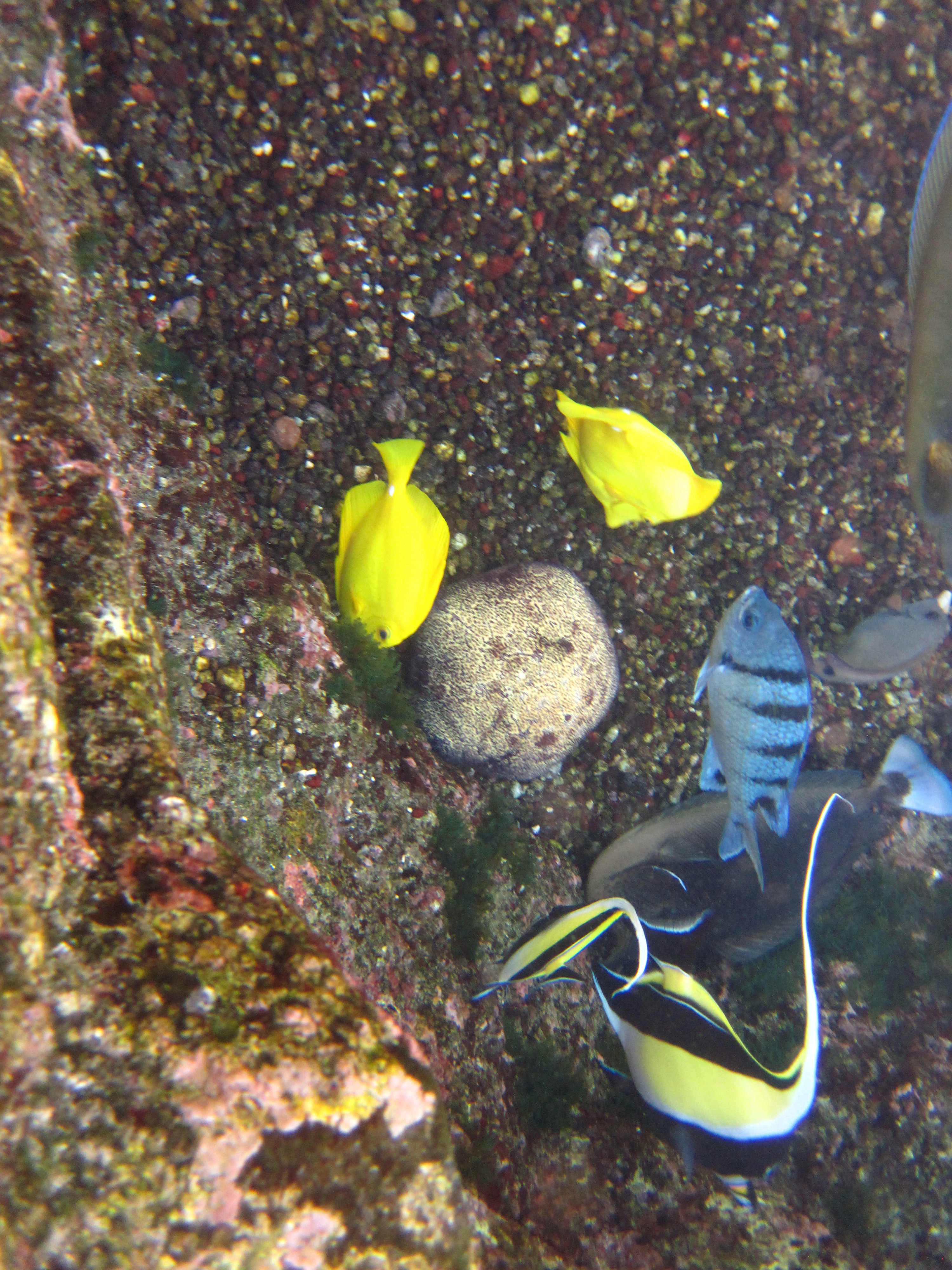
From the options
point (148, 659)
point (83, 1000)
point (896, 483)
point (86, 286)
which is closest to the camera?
point (83, 1000)

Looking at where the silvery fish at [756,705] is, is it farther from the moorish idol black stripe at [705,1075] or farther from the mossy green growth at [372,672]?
the mossy green growth at [372,672]

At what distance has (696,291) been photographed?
11.2 ft

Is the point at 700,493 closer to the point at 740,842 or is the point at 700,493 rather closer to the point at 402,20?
the point at 740,842

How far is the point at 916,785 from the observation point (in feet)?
12.4

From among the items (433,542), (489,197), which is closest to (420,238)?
(489,197)

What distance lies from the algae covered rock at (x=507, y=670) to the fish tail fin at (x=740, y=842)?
788 mm

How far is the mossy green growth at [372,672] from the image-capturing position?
2.91 meters

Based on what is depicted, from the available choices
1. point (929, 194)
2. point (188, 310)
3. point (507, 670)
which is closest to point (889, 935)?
point (507, 670)

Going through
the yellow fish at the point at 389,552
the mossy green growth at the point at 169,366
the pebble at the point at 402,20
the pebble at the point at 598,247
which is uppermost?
the pebble at the point at 402,20

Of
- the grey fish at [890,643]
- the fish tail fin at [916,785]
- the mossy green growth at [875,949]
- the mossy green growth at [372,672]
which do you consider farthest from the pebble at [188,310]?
the fish tail fin at [916,785]

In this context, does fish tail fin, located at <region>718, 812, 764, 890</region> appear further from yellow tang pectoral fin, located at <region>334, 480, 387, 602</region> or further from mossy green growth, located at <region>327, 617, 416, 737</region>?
yellow tang pectoral fin, located at <region>334, 480, 387, 602</region>

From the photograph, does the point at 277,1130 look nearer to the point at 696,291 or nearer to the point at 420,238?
the point at 420,238

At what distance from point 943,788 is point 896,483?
68.2 inches

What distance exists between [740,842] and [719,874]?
218mm
